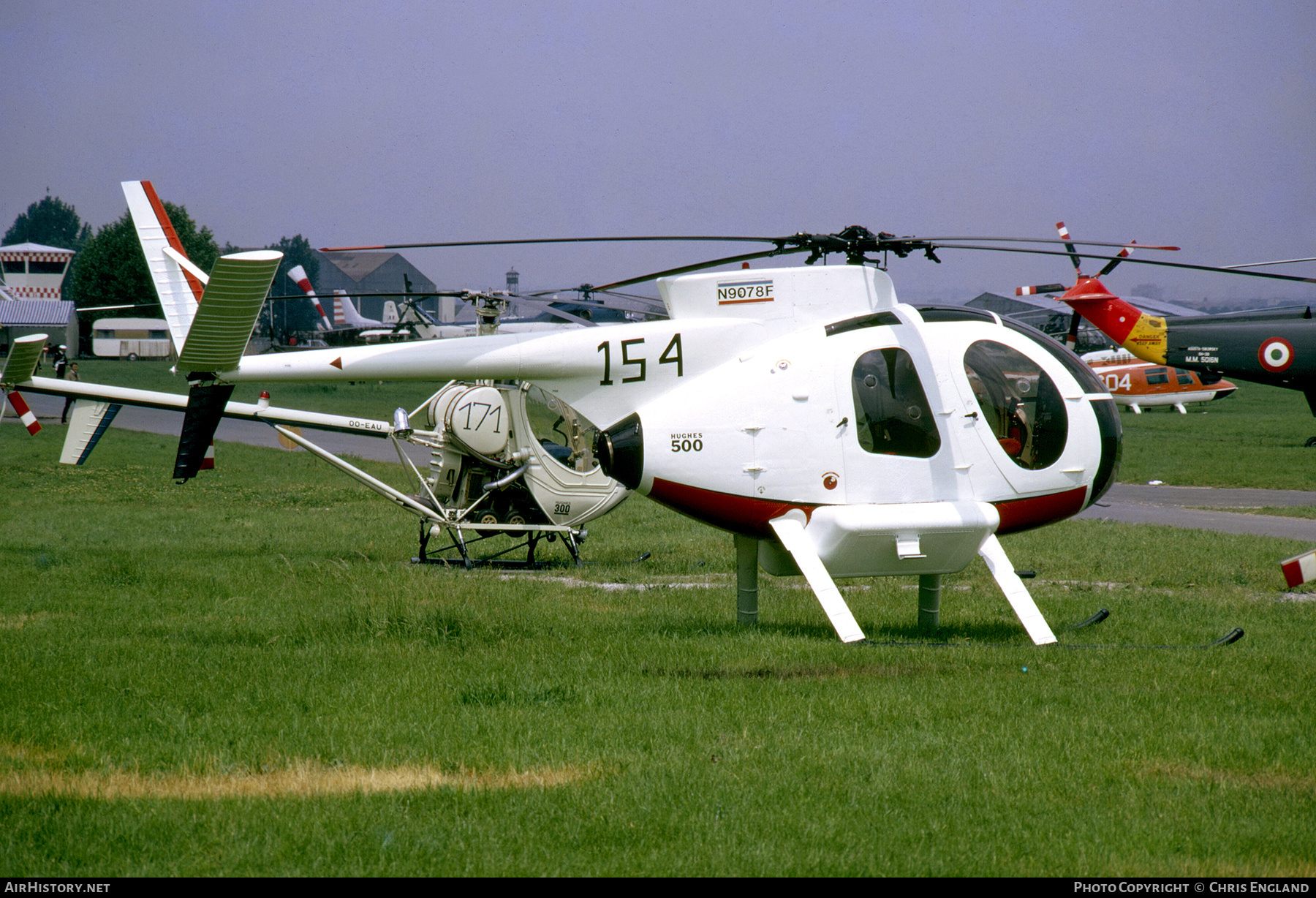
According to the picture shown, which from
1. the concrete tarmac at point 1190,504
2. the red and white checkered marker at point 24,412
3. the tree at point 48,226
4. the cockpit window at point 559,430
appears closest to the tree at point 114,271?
the concrete tarmac at point 1190,504

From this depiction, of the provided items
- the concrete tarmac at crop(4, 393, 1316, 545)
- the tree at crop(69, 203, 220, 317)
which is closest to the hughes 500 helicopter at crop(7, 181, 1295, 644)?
the concrete tarmac at crop(4, 393, 1316, 545)

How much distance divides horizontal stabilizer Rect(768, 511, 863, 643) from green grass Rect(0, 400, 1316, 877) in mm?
195

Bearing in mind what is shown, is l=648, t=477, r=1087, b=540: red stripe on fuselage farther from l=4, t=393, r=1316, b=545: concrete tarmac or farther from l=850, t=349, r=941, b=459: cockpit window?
l=4, t=393, r=1316, b=545: concrete tarmac

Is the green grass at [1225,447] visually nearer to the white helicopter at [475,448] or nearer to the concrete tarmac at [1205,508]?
the concrete tarmac at [1205,508]

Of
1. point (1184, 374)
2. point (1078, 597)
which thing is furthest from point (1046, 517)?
point (1184, 374)

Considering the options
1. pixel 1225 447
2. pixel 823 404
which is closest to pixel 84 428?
pixel 823 404

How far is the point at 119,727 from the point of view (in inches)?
248

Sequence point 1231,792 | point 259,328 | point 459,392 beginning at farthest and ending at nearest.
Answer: point 259,328 → point 459,392 → point 1231,792

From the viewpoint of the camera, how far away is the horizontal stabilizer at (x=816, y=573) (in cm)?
809

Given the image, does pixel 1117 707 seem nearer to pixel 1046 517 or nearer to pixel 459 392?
pixel 1046 517

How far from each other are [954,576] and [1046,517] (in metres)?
3.54

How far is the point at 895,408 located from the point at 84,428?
1066 centimetres

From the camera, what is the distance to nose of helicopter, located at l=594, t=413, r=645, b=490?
339 inches

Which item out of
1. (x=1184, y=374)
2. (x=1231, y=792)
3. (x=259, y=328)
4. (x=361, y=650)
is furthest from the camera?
(x=259, y=328)
